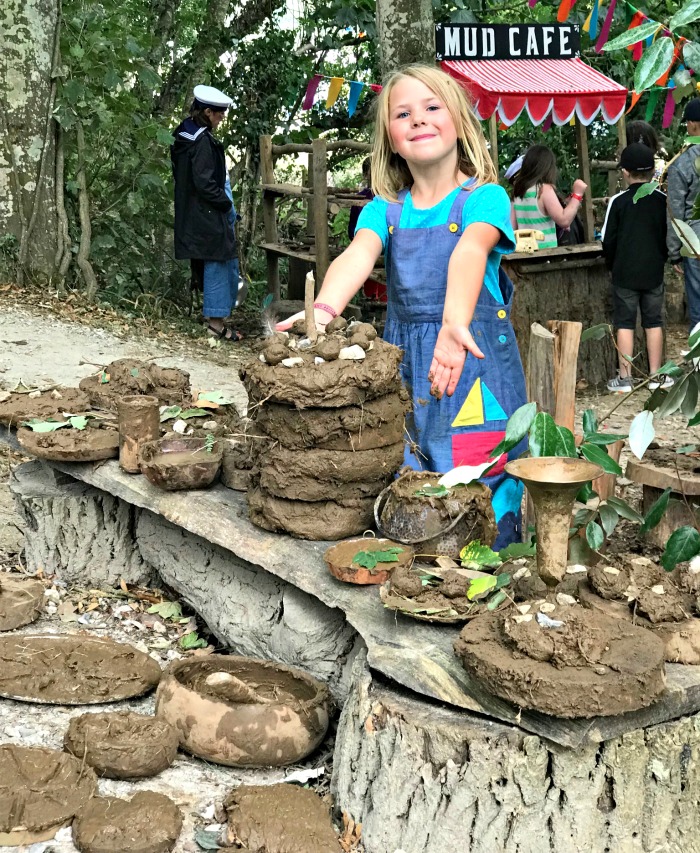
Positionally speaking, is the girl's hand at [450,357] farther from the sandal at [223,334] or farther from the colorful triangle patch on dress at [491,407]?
the sandal at [223,334]

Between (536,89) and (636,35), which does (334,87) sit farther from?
(636,35)

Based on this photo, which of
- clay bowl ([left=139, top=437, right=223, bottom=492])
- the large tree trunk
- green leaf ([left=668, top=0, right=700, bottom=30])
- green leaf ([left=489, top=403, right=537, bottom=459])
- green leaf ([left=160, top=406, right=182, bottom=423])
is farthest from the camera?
the large tree trunk

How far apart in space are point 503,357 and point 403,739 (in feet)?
4.33

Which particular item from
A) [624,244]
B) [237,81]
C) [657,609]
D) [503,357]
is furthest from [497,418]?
[237,81]

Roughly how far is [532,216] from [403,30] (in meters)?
1.72

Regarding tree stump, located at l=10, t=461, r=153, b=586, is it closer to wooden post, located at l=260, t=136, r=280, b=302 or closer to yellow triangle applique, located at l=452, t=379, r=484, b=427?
yellow triangle applique, located at l=452, t=379, r=484, b=427

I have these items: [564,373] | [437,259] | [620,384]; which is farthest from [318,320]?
[620,384]

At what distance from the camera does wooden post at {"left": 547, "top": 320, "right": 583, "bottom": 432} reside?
3.19 metres

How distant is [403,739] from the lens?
7.67 ft

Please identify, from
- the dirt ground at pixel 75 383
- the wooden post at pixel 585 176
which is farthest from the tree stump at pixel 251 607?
the wooden post at pixel 585 176

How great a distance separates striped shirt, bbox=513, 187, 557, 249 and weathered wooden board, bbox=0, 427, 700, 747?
14.8 ft

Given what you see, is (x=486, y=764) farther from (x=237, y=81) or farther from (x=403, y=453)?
(x=237, y=81)

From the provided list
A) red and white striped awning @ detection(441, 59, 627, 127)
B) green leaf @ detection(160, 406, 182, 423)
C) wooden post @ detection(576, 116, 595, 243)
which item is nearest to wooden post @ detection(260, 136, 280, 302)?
red and white striped awning @ detection(441, 59, 627, 127)

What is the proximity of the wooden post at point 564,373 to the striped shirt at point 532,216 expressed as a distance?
4.43 m
